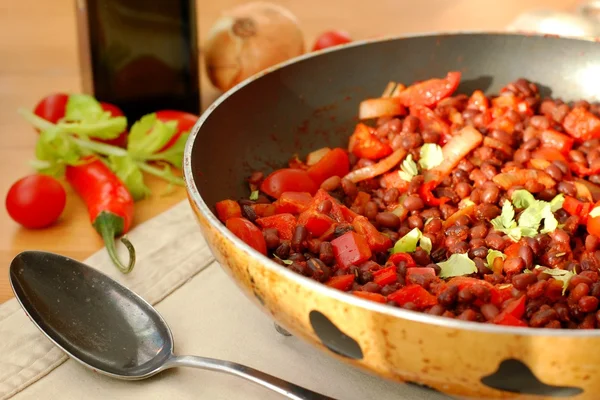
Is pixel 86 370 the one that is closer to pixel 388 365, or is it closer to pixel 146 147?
pixel 388 365

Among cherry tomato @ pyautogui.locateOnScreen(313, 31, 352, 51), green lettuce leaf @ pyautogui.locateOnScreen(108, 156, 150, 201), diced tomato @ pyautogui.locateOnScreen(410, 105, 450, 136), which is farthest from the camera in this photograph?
cherry tomato @ pyautogui.locateOnScreen(313, 31, 352, 51)

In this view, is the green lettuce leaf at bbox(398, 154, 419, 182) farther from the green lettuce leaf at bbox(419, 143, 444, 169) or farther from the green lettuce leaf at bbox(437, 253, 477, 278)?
the green lettuce leaf at bbox(437, 253, 477, 278)

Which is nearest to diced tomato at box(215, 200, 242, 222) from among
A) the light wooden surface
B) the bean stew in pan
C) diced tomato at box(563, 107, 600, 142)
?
the bean stew in pan

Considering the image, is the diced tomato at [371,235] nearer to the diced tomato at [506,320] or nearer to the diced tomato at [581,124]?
the diced tomato at [506,320]

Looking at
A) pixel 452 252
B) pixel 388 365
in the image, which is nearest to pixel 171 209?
pixel 452 252

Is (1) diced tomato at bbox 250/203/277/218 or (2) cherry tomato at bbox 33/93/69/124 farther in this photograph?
(2) cherry tomato at bbox 33/93/69/124

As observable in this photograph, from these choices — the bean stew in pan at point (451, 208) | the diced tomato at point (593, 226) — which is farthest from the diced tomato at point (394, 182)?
the diced tomato at point (593, 226)

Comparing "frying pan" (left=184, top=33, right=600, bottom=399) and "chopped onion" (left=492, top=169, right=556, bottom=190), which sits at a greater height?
"frying pan" (left=184, top=33, right=600, bottom=399)

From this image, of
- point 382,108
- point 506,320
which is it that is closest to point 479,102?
point 382,108
